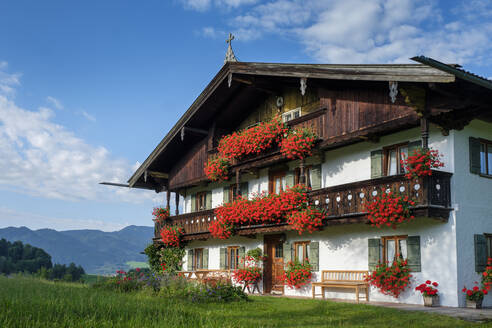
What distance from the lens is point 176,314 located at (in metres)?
8.47

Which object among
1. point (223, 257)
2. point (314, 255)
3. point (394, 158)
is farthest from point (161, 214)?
point (394, 158)

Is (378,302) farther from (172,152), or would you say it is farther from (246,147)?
(172,152)

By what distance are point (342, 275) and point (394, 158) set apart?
163 inches

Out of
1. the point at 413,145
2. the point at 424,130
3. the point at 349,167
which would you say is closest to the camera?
the point at 424,130

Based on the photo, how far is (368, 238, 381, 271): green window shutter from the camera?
52.8 feet

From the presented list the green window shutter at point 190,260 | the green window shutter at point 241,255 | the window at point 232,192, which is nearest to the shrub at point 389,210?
the green window shutter at point 241,255

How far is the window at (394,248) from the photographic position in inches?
614

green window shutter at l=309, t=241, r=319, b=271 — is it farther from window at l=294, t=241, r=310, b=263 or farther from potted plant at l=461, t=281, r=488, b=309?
potted plant at l=461, t=281, r=488, b=309

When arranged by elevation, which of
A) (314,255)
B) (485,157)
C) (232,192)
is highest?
(485,157)

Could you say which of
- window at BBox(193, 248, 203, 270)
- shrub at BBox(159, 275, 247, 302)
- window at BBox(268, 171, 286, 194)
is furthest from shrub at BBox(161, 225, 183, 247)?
shrub at BBox(159, 275, 247, 302)

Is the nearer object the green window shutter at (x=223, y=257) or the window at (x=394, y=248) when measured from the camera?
the window at (x=394, y=248)

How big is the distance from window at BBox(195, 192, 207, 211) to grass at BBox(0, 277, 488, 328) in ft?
38.7

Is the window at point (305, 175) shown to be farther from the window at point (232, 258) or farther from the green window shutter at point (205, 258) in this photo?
the green window shutter at point (205, 258)

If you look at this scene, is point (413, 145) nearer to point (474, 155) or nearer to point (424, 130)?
point (424, 130)
